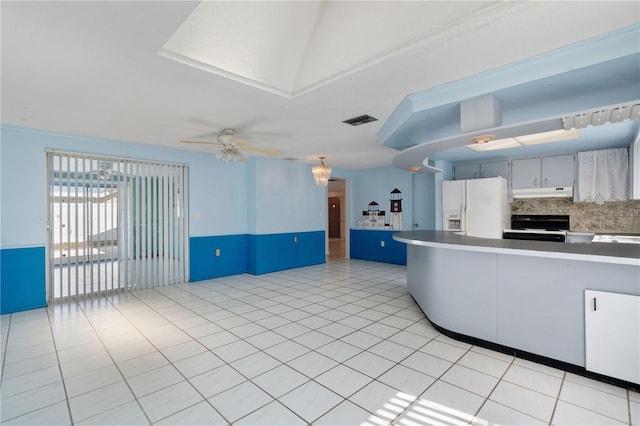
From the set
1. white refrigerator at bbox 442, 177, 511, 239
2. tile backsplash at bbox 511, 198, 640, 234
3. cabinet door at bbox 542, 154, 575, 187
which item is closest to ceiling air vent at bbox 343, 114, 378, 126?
white refrigerator at bbox 442, 177, 511, 239

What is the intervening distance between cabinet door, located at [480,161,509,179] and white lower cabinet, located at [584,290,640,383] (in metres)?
4.24

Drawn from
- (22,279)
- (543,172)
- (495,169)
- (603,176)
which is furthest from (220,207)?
(603,176)

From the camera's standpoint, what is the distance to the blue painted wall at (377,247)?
297 inches

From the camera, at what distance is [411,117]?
322 cm

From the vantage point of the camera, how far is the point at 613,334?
2193 mm

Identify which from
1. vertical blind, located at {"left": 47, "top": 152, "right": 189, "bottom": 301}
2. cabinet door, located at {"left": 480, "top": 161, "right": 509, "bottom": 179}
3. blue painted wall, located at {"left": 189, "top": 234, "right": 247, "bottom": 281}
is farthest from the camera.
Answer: cabinet door, located at {"left": 480, "top": 161, "right": 509, "bottom": 179}

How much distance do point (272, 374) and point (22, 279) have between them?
4068mm

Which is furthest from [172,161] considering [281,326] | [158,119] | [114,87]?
[281,326]

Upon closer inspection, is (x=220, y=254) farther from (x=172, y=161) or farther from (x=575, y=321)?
(x=575, y=321)

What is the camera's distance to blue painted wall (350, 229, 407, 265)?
297 inches

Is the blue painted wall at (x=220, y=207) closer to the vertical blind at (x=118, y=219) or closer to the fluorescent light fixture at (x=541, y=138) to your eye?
the vertical blind at (x=118, y=219)

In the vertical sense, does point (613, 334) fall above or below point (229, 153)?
below

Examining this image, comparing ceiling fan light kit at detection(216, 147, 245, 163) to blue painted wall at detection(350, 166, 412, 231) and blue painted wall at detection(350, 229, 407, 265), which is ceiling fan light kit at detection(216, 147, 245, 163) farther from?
blue painted wall at detection(350, 229, 407, 265)

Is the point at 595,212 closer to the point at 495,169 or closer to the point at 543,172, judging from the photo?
the point at 543,172
